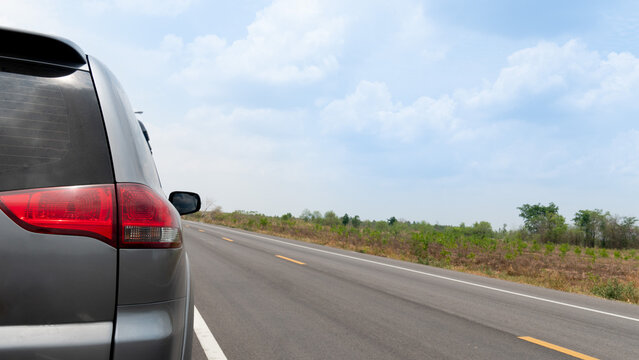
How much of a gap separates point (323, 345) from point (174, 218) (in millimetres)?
3095

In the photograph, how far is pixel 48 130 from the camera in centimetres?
163

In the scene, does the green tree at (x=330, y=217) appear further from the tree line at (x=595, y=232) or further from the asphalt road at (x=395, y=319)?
the asphalt road at (x=395, y=319)

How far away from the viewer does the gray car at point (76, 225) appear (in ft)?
4.76

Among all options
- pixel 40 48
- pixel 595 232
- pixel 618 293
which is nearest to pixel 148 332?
pixel 40 48

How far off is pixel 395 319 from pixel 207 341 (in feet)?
8.40

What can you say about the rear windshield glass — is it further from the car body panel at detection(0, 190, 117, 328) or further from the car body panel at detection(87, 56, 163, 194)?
the car body panel at detection(0, 190, 117, 328)

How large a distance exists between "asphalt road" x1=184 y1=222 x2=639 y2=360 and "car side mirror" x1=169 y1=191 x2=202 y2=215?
1.50 meters

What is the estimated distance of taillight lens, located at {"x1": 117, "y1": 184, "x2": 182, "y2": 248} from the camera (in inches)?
64.6

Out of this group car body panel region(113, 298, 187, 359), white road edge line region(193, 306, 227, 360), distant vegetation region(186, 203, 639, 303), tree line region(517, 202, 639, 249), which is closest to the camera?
car body panel region(113, 298, 187, 359)

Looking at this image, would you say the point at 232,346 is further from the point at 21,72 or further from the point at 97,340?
the point at 21,72

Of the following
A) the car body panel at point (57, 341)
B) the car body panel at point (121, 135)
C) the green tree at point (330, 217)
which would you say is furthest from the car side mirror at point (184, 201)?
the green tree at point (330, 217)

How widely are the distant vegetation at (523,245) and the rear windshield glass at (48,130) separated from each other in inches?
472

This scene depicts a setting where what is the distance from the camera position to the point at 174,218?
6.15 ft

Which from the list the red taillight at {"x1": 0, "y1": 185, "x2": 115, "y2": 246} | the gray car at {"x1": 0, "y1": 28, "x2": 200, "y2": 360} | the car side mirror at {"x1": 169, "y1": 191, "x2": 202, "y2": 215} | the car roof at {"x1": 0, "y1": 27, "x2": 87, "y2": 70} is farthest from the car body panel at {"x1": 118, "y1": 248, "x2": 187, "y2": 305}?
the car side mirror at {"x1": 169, "y1": 191, "x2": 202, "y2": 215}
